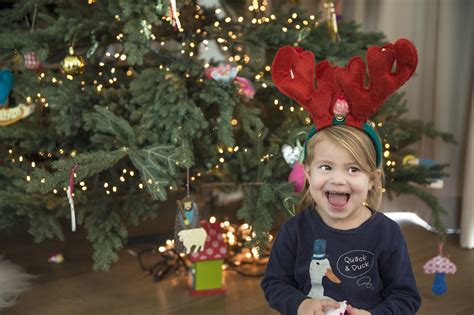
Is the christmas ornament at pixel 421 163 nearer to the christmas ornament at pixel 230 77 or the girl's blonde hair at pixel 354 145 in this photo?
the christmas ornament at pixel 230 77

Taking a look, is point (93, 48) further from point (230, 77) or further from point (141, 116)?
point (230, 77)

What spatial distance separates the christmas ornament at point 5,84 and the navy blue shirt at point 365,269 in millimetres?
1239

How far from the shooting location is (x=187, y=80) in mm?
2064

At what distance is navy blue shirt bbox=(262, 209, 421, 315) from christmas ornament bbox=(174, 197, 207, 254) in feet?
1.78

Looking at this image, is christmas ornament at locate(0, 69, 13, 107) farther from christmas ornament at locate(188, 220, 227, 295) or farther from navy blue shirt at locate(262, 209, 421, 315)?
navy blue shirt at locate(262, 209, 421, 315)

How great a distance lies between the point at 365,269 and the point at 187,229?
0.67 m

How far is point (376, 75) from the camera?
1.23 metres

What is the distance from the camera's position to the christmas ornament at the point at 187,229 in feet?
5.88

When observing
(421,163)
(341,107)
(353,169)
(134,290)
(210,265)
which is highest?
(341,107)

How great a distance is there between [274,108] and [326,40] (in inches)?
12.9

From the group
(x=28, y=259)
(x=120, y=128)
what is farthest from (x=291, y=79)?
(x=28, y=259)

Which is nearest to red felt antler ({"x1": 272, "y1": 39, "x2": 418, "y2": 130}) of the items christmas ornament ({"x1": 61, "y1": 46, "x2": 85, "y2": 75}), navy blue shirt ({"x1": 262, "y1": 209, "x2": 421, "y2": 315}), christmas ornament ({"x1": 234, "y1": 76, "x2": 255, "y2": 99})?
navy blue shirt ({"x1": 262, "y1": 209, "x2": 421, "y2": 315})

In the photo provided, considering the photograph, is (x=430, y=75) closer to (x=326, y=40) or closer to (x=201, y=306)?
(x=326, y=40)

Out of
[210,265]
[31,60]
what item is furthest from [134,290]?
[31,60]
